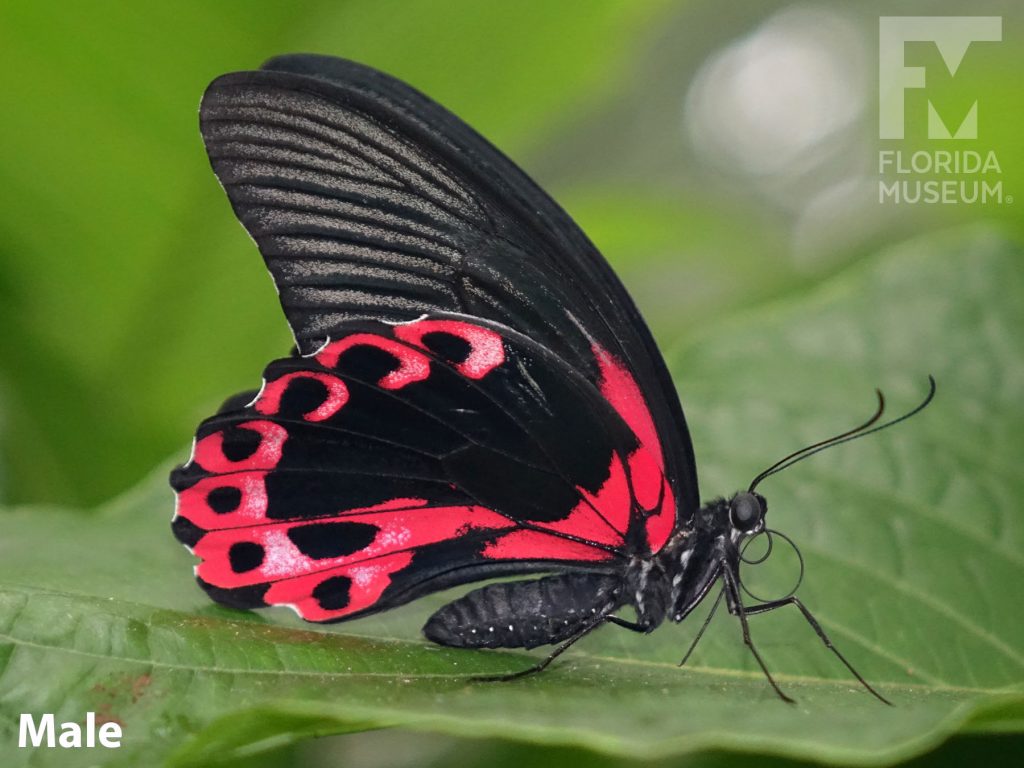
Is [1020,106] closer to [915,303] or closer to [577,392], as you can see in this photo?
[915,303]

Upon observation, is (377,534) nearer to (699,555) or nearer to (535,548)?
(535,548)

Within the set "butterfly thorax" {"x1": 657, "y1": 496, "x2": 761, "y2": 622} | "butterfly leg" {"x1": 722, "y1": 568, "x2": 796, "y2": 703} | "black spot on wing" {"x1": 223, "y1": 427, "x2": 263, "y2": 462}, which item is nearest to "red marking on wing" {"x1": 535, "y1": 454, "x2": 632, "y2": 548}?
"butterfly thorax" {"x1": 657, "y1": 496, "x2": 761, "y2": 622}

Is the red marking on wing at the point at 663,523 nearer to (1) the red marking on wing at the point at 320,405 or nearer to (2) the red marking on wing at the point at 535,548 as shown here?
(2) the red marking on wing at the point at 535,548

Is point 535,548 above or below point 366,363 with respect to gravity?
below

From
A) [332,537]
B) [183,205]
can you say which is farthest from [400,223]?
[183,205]

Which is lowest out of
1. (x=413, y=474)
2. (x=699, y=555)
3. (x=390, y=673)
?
(x=390, y=673)

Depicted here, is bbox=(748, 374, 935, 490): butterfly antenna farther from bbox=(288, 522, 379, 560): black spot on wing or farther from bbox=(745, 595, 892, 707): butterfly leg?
bbox=(288, 522, 379, 560): black spot on wing

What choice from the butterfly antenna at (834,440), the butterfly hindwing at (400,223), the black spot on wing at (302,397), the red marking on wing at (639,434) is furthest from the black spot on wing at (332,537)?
the butterfly antenna at (834,440)
